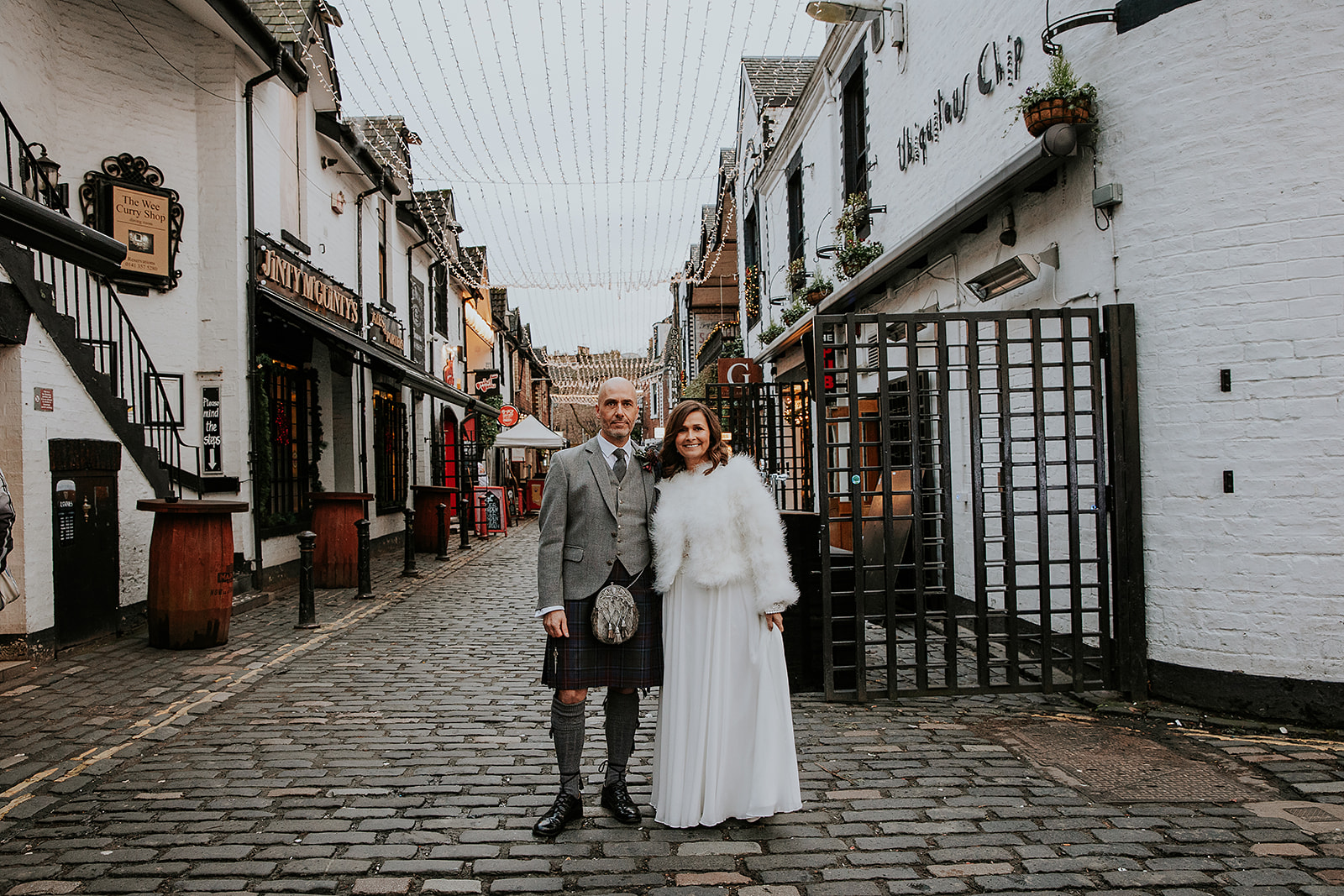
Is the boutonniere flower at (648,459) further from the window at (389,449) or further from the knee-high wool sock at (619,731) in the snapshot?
the window at (389,449)

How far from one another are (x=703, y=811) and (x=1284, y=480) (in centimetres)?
369

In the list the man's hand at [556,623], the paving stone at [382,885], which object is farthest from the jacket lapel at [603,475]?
the paving stone at [382,885]

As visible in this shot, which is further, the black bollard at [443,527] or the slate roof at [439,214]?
the slate roof at [439,214]

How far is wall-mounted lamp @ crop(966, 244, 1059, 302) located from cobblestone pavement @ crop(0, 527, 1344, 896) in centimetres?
302

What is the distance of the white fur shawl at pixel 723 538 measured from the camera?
3.67 m

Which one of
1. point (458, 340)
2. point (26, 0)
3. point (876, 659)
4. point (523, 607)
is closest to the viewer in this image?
point (876, 659)

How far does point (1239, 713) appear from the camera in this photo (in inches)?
199


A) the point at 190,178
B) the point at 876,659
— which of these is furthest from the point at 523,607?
the point at 190,178

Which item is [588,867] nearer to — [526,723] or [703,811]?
[703,811]

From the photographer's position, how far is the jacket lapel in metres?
3.81

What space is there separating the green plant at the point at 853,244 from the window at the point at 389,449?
29.5 ft

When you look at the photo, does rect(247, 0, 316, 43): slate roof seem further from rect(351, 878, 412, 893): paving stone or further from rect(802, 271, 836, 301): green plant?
rect(351, 878, 412, 893): paving stone

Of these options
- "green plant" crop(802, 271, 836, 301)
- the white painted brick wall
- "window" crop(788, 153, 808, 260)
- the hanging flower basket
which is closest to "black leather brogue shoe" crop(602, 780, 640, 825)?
the white painted brick wall

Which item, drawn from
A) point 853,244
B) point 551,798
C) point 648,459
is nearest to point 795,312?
point 853,244
